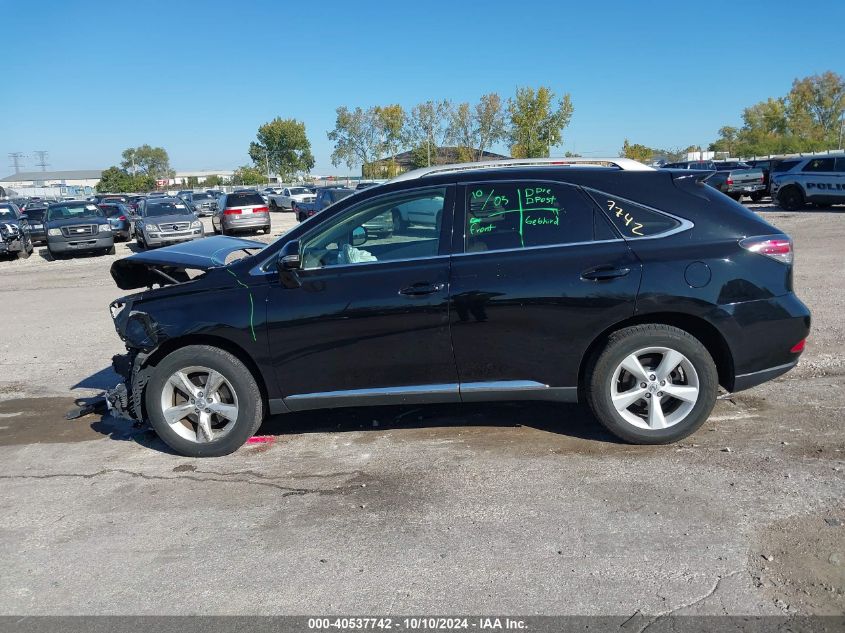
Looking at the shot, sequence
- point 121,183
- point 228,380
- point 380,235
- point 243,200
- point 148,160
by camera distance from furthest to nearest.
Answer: point 148,160 → point 121,183 → point 243,200 → point 380,235 → point 228,380

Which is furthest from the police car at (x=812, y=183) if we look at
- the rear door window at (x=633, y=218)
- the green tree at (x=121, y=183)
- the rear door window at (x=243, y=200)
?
the green tree at (x=121, y=183)

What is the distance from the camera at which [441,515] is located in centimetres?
392

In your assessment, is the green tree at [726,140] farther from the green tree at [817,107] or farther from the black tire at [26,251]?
the black tire at [26,251]

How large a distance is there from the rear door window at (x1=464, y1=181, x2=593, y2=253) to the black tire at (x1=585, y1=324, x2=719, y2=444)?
70 cm

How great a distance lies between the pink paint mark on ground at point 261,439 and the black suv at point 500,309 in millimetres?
334

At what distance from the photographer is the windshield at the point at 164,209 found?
23.5 metres

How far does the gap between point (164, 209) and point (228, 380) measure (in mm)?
20540

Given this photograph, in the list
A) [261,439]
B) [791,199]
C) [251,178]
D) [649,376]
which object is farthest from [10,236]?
[251,178]

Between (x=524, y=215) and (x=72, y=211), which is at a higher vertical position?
(x=72, y=211)

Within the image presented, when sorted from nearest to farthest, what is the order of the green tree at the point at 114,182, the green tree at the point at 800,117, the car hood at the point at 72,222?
1. the car hood at the point at 72,222
2. the green tree at the point at 800,117
3. the green tree at the point at 114,182

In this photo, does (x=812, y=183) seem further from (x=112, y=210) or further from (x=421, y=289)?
(x=112, y=210)

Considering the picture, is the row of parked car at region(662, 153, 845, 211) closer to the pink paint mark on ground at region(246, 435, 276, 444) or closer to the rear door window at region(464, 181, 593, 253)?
the rear door window at region(464, 181, 593, 253)

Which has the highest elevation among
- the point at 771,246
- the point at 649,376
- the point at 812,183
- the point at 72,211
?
the point at 72,211

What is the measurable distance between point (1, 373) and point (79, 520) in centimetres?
449
